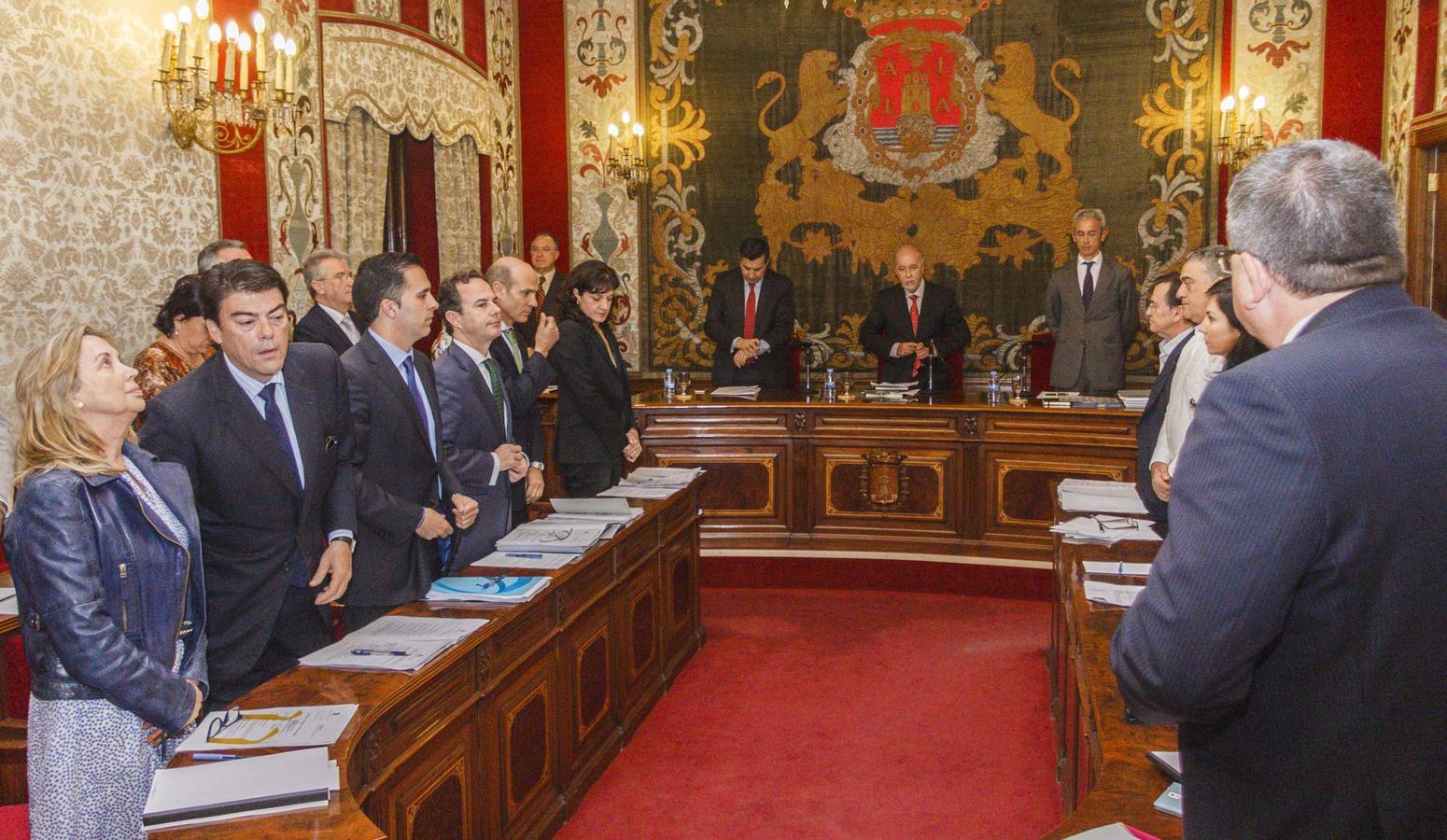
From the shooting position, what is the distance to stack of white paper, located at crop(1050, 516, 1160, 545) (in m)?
3.38

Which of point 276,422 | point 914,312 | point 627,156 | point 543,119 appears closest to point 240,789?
point 276,422

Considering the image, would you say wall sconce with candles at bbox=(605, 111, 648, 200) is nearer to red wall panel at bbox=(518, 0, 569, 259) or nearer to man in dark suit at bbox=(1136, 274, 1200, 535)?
red wall panel at bbox=(518, 0, 569, 259)

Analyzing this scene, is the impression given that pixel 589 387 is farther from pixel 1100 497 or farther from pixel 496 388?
pixel 1100 497

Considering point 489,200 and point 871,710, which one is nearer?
point 871,710

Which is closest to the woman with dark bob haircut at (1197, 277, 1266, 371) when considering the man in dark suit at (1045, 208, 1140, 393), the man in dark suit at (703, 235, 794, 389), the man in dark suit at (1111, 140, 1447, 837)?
the man in dark suit at (1111, 140, 1447, 837)

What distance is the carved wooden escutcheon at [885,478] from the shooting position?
6.13 m

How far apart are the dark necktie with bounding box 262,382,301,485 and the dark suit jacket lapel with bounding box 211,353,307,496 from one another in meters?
0.05

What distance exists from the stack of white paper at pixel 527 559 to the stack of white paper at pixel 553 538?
16mm

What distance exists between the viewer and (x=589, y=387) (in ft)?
15.4

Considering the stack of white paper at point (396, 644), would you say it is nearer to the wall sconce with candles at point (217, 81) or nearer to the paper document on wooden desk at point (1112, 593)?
the paper document on wooden desk at point (1112, 593)

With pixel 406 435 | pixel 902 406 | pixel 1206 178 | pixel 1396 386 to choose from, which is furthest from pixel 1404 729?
pixel 1206 178

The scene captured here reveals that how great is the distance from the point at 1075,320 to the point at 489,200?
164 inches

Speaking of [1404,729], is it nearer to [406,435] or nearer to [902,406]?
[406,435]

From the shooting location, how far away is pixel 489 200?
8156mm
